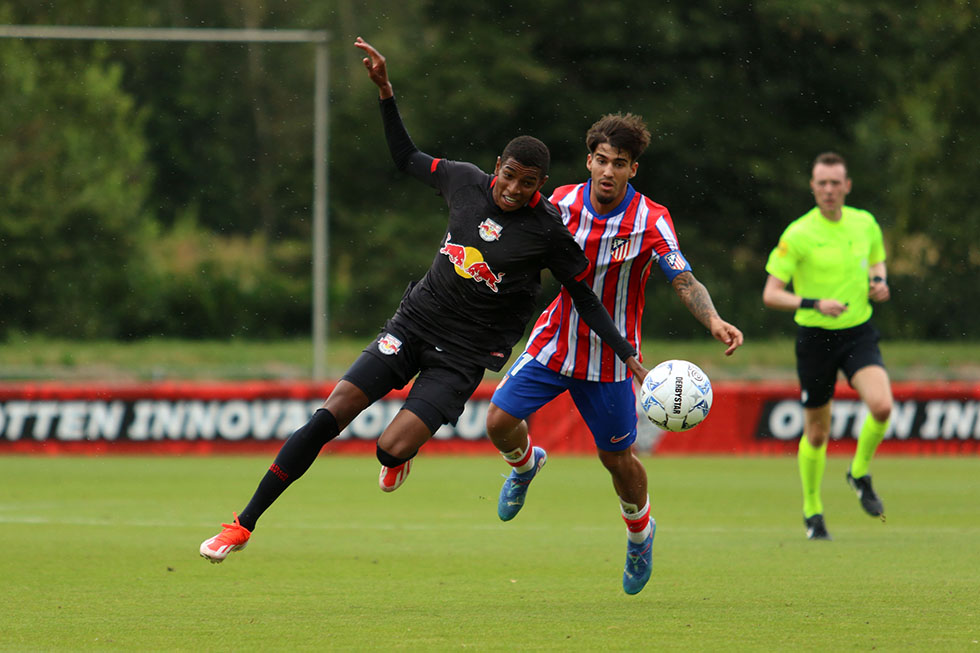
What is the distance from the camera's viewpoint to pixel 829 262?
35.6 ft

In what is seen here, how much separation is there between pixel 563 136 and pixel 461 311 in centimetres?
2835

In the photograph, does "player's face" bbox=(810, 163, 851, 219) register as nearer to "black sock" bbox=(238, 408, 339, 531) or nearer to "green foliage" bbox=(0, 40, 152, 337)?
"black sock" bbox=(238, 408, 339, 531)

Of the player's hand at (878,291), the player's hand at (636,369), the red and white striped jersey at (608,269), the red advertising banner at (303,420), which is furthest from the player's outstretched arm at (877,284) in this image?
the red advertising banner at (303,420)

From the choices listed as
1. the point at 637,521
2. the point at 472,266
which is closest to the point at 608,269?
the point at 472,266

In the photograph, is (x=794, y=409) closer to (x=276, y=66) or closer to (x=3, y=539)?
(x=3, y=539)

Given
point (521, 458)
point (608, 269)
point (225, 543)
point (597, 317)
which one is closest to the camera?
point (225, 543)

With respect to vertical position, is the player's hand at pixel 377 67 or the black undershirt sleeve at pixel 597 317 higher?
the player's hand at pixel 377 67

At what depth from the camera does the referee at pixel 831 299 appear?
1056cm

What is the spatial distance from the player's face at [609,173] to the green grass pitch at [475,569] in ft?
7.00

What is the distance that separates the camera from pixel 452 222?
25.1 ft

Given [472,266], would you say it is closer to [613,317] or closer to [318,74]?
[613,317]

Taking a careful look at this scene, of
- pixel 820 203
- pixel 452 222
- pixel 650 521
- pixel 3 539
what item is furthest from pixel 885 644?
pixel 3 539

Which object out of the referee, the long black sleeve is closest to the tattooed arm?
the long black sleeve

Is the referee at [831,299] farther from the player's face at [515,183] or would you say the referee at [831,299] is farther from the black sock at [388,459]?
the black sock at [388,459]
